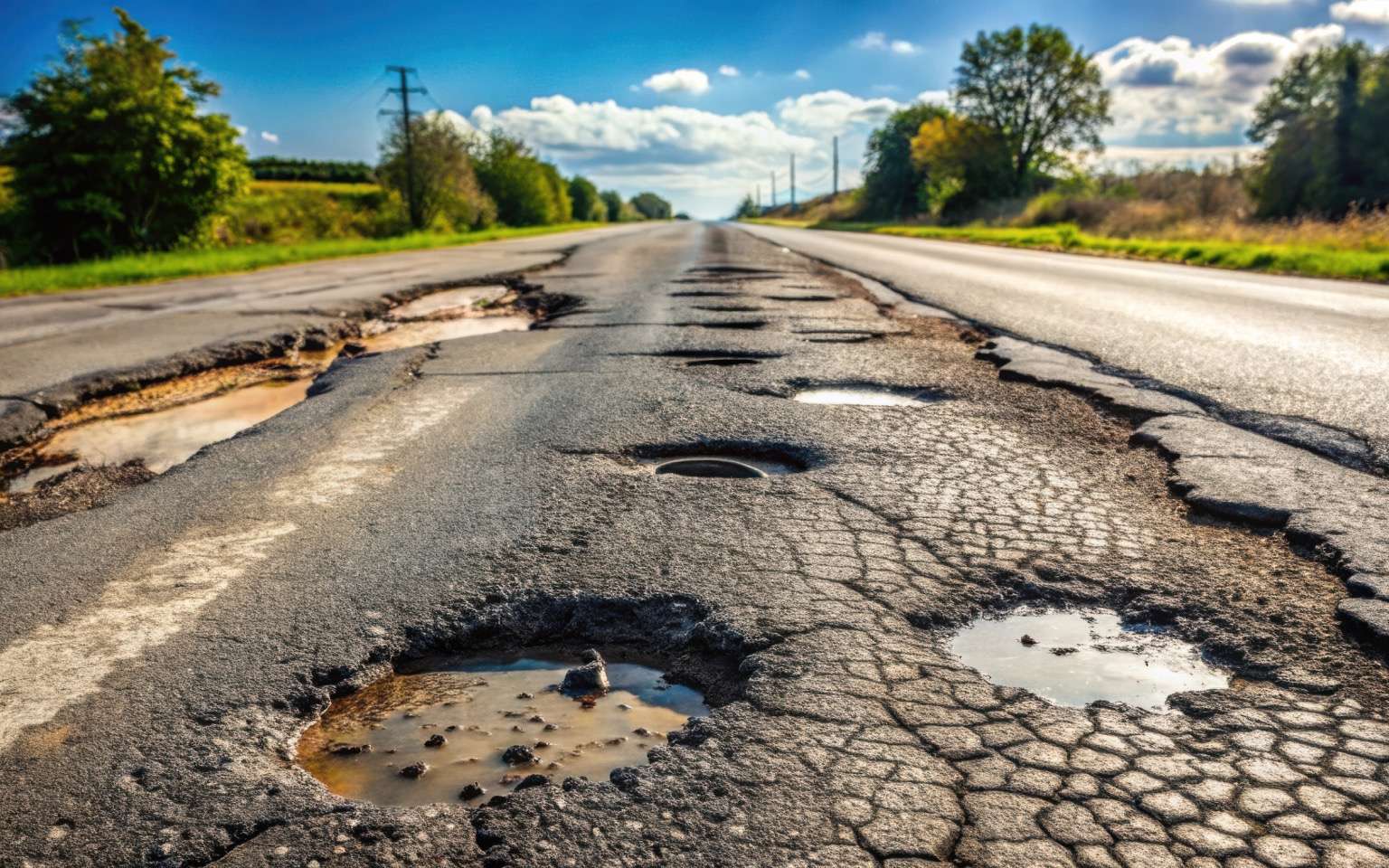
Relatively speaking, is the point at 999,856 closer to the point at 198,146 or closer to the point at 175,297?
Result: the point at 175,297

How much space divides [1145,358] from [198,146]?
22722mm

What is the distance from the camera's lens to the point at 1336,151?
25594 mm

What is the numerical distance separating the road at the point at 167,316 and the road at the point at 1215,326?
6438 mm

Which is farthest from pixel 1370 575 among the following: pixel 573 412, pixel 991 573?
pixel 573 412

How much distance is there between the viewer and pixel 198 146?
2234 centimetres

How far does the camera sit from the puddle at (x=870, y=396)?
5.28 m

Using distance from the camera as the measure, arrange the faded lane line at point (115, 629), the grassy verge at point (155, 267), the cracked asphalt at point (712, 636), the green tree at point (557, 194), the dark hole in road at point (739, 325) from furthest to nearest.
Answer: the green tree at point (557, 194) → the grassy verge at point (155, 267) → the dark hole in road at point (739, 325) → the faded lane line at point (115, 629) → the cracked asphalt at point (712, 636)

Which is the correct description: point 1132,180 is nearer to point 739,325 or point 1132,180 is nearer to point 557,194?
point 739,325

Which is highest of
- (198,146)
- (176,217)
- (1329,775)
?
(198,146)

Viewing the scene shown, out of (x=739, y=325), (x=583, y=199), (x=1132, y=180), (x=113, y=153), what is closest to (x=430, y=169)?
(x=113, y=153)

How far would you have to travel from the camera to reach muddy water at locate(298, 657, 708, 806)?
6.40 ft

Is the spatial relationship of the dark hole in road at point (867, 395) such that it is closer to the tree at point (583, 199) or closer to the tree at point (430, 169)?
the tree at point (430, 169)

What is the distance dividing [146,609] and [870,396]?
3891 mm

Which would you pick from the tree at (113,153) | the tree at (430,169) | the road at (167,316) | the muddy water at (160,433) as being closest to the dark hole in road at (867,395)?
the muddy water at (160,433)
